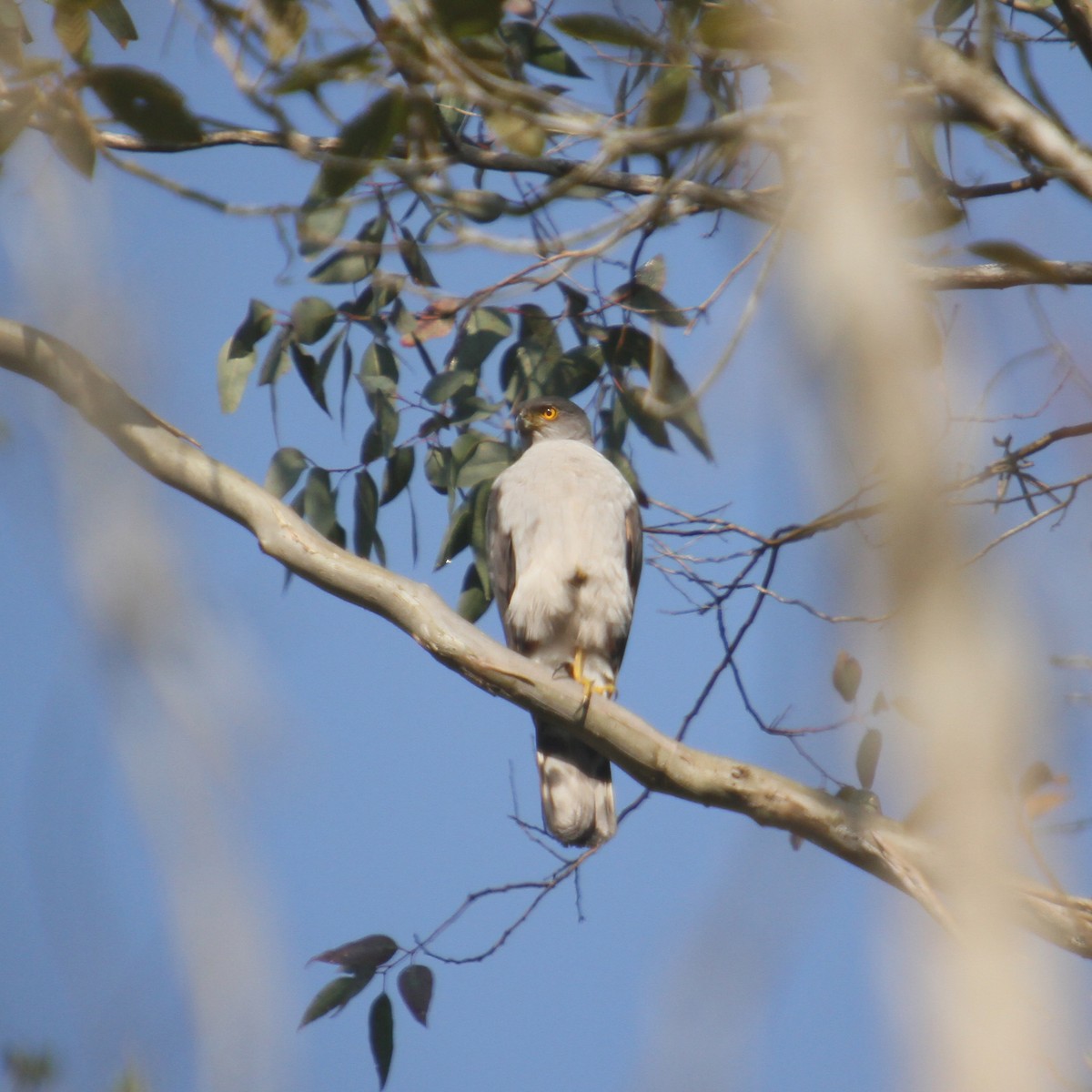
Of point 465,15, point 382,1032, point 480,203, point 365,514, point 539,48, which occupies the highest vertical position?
point 539,48

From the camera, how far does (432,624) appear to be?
8.77 feet

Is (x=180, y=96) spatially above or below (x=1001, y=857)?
above

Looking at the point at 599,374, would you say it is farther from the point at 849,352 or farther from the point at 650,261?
the point at 849,352

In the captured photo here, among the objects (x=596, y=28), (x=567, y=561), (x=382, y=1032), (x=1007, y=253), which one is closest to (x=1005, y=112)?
(x=1007, y=253)

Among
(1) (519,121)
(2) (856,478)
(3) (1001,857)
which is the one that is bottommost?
(3) (1001,857)

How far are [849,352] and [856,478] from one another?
12 cm

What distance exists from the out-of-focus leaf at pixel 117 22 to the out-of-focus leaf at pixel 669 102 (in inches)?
63.4

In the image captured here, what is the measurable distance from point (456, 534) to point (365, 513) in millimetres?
326

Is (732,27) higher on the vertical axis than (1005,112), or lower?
lower

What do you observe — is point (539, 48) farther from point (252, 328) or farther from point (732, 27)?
point (732, 27)

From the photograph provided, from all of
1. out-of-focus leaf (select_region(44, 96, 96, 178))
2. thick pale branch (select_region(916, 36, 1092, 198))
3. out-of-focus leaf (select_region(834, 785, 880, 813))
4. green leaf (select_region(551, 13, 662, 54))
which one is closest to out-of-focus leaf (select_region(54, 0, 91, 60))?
out-of-focus leaf (select_region(44, 96, 96, 178))

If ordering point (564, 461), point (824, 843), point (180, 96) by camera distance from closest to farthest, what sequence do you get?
point (180, 96)
point (824, 843)
point (564, 461)

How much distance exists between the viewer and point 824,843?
8.52ft

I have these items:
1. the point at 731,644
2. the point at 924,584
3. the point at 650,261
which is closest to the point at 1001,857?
the point at 924,584
